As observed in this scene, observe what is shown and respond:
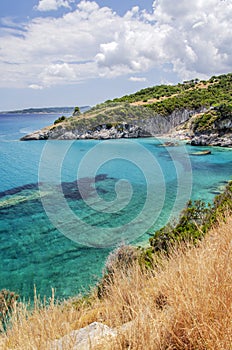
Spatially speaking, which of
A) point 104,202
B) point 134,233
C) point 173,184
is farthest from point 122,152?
point 134,233

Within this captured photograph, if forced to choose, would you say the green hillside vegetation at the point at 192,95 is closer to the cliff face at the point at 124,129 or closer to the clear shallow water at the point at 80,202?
the cliff face at the point at 124,129

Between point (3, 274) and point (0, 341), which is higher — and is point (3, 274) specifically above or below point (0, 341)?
below

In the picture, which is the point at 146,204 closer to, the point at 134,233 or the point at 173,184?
the point at 134,233

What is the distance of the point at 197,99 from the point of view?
6244 cm

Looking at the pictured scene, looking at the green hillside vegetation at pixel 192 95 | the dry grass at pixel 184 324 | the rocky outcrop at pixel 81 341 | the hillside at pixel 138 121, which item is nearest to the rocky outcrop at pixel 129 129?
the hillside at pixel 138 121

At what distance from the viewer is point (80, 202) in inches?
784

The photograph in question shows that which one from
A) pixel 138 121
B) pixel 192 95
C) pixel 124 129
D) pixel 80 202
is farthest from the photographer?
pixel 192 95

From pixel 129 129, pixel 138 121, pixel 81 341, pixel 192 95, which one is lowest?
pixel 81 341

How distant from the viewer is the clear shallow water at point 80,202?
1133 centimetres

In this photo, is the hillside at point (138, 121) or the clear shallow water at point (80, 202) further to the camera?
the hillside at point (138, 121)

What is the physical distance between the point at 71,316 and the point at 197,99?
2560 inches

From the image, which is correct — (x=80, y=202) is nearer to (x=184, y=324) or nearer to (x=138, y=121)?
(x=184, y=324)

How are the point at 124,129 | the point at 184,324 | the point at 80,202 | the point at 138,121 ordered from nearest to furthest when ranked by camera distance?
1. the point at 184,324
2. the point at 80,202
3. the point at 124,129
4. the point at 138,121

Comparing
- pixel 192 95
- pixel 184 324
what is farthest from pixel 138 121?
pixel 184 324
